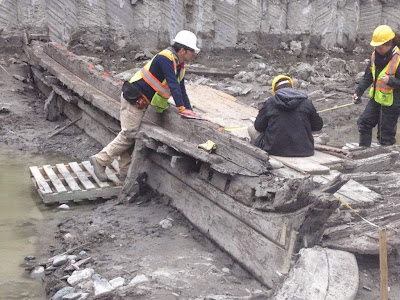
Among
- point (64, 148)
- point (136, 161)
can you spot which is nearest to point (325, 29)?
point (64, 148)

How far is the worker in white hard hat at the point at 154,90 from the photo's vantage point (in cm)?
630

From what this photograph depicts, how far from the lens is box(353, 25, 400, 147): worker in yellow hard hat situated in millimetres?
7476

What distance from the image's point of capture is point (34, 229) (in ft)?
20.7

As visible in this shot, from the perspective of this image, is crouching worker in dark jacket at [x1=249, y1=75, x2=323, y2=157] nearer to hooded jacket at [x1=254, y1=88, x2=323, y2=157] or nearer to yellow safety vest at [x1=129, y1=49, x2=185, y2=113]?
hooded jacket at [x1=254, y1=88, x2=323, y2=157]

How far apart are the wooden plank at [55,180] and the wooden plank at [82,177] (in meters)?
0.27

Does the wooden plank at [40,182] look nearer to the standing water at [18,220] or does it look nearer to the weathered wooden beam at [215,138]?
the standing water at [18,220]

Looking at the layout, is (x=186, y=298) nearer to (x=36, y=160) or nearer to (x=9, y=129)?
(x=36, y=160)

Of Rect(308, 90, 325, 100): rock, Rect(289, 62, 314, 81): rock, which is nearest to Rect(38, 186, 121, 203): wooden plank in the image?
Rect(308, 90, 325, 100): rock

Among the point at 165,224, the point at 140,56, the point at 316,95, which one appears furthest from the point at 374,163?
the point at 140,56

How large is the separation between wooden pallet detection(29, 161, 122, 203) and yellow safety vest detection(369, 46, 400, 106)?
3.82 m

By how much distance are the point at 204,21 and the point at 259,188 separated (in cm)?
1294

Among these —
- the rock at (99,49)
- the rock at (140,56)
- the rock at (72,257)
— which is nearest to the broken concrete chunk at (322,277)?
the rock at (72,257)

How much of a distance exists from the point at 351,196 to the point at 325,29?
1440cm

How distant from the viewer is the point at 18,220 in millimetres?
6527
